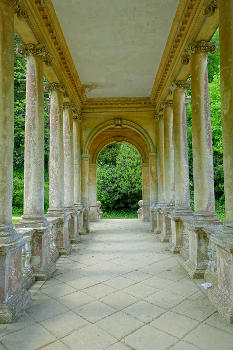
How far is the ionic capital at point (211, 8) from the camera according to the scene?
4690 mm

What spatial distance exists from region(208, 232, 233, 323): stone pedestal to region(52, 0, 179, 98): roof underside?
5.08 m

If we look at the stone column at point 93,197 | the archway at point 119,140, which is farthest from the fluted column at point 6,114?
the stone column at point 93,197

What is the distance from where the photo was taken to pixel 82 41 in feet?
23.4

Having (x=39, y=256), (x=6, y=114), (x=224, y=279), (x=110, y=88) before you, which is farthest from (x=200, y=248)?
(x=110, y=88)

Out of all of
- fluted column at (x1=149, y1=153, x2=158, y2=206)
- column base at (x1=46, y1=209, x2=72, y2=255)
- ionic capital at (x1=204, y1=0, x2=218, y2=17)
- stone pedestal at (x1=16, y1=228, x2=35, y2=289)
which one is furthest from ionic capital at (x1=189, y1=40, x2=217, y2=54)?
fluted column at (x1=149, y1=153, x2=158, y2=206)

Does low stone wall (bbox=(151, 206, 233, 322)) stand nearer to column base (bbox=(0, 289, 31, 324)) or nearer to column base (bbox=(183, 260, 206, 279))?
column base (bbox=(183, 260, 206, 279))

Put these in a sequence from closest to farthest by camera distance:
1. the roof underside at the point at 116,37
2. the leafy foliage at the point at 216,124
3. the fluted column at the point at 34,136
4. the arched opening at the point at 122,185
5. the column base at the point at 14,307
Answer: the column base at the point at 14,307, the fluted column at the point at 34,136, the roof underside at the point at 116,37, the leafy foliage at the point at 216,124, the arched opening at the point at 122,185

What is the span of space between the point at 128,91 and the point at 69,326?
369 inches

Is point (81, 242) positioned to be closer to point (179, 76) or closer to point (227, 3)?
point (179, 76)

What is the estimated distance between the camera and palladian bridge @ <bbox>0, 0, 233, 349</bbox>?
380cm

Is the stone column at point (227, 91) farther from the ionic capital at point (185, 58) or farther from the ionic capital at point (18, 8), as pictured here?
the ionic capital at point (18, 8)

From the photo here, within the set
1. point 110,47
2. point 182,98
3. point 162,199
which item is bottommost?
point 162,199

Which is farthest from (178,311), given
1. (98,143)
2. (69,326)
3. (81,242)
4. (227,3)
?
(98,143)

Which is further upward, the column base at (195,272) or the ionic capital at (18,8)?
the ionic capital at (18,8)
